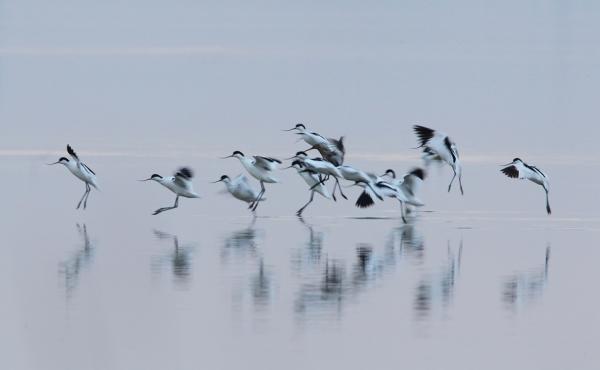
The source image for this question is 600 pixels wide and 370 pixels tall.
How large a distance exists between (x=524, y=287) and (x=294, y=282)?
1.62 metres

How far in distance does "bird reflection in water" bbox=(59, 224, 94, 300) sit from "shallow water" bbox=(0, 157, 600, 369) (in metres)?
0.02

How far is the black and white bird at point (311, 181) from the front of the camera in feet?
64.6

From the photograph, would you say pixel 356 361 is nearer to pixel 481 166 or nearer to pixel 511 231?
pixel 511 231

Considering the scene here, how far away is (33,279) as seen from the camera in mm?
14289

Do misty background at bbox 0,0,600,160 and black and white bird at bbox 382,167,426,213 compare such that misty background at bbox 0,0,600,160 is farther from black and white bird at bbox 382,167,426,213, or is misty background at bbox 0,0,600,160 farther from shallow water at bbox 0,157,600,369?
shallow water at bbox 0,157,600,369

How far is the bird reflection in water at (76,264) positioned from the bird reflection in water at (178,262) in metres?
0.54

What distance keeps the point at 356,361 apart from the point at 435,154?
9.49 m

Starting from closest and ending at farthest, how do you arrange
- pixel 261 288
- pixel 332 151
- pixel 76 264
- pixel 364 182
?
pixel 261 288, pixel 76 264, pixel 364 182, pixel 332 151

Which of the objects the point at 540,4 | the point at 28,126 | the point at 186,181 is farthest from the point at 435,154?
the point at 540,4

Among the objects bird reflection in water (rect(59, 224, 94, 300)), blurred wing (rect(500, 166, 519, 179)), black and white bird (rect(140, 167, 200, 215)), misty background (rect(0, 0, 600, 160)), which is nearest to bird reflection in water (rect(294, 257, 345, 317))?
bird reflection in water (rect(59, 224, 94, 300))

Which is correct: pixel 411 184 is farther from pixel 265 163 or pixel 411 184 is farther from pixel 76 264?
pixel 76 264

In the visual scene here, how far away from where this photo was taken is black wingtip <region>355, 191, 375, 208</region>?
18344 millimetres

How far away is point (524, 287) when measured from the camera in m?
14.2

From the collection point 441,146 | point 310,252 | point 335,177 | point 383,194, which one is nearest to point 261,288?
point 310,252
